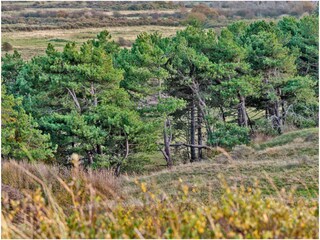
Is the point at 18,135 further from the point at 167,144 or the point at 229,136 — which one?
the point at 229,136

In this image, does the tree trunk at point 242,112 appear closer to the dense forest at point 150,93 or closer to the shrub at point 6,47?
the dense forest at point 150,93

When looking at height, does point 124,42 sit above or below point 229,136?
above

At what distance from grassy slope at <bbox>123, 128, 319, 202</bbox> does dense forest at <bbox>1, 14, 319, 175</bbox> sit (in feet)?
24.1

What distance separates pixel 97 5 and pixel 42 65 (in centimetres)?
7844

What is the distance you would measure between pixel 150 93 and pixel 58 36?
5635 centimetres

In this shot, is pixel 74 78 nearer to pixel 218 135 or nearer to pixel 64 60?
pixel 64 60

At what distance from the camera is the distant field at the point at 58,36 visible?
70750 millimetres

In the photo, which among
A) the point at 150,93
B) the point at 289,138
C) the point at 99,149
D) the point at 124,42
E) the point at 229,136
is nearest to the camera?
the point at 289,138

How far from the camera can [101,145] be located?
→ 24.7 metres

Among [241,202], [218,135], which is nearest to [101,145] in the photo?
[218,135]

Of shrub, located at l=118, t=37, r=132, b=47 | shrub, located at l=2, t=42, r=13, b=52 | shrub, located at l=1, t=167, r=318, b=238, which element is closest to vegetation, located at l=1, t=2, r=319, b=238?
shrub, located at l=1, t=167, r=318, b=238

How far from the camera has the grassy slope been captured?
10.6 metres

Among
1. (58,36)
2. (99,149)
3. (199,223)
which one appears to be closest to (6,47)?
(58,36)

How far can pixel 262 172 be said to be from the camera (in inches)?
489
